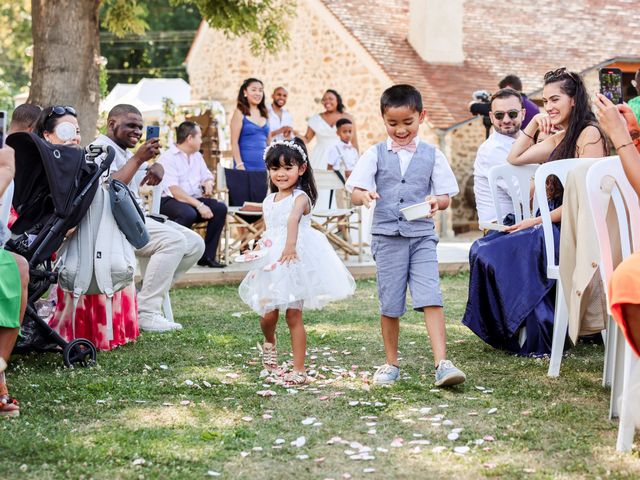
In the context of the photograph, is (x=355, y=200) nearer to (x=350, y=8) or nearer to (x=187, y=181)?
(x=187, y=181)

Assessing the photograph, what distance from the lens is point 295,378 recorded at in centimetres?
529

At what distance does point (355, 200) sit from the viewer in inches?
207

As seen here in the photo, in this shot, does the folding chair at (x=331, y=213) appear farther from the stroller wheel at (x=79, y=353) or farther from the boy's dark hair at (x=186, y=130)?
the stroller wheel at (x=79, y=353)

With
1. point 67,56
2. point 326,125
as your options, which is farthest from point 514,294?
point 326,125

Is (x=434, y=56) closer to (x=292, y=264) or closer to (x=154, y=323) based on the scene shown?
(x=154, y=323)

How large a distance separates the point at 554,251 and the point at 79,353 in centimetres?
264

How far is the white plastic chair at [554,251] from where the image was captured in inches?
214

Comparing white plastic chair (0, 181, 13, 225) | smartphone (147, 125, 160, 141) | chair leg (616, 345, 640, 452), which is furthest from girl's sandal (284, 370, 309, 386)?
smartphone (147, 125, 160, 141)

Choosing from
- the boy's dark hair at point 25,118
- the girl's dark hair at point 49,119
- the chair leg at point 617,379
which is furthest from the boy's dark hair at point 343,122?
the chair leg at point 617,379

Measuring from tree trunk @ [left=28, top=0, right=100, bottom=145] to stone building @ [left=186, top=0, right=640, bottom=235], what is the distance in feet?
30.7

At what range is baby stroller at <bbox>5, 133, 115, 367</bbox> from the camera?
5402 mm

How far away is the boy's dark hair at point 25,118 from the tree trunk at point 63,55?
14.4ft

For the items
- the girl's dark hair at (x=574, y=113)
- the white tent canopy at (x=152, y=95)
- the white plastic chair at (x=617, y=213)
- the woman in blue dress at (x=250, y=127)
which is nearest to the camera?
the white plastic chair at (x=617, y=213)

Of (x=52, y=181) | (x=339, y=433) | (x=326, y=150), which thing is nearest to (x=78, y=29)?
(x=326, y=150)
